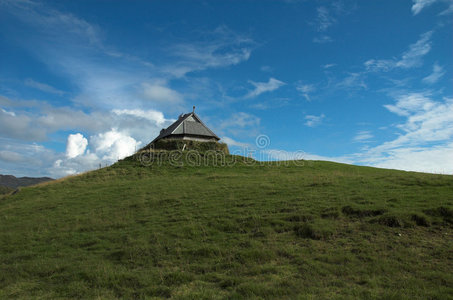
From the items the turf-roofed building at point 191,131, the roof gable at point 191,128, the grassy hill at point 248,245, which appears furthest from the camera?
the roof gable at point 191,128

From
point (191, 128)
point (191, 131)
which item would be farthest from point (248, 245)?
A: point (191, 128)

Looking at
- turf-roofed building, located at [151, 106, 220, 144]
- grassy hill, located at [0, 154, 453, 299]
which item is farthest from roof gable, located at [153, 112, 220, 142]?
grassy hill, located at [0, 154, 453, 299]

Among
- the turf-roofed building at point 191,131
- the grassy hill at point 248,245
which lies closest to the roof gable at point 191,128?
the turf-roofed building at point 191,131

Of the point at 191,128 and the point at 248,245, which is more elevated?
the point at 191,128

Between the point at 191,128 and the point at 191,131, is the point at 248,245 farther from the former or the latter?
the point at 191,128

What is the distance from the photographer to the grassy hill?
8125 millimetres

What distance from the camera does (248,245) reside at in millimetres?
10945

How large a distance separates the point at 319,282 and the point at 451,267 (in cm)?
419

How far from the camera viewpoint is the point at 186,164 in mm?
39312

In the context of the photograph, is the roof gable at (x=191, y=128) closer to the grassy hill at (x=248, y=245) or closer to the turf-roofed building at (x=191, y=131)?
the turf-roofed building at (x=191, y=131)

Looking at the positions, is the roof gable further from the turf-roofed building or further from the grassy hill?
the grassy hill

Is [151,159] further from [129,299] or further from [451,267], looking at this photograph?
[451,267]

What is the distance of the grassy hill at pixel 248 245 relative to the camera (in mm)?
8125

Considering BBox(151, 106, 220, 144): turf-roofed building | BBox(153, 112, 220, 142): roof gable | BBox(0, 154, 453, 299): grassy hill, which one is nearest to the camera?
BBox(0, 154, 453, 299): grassy hill
